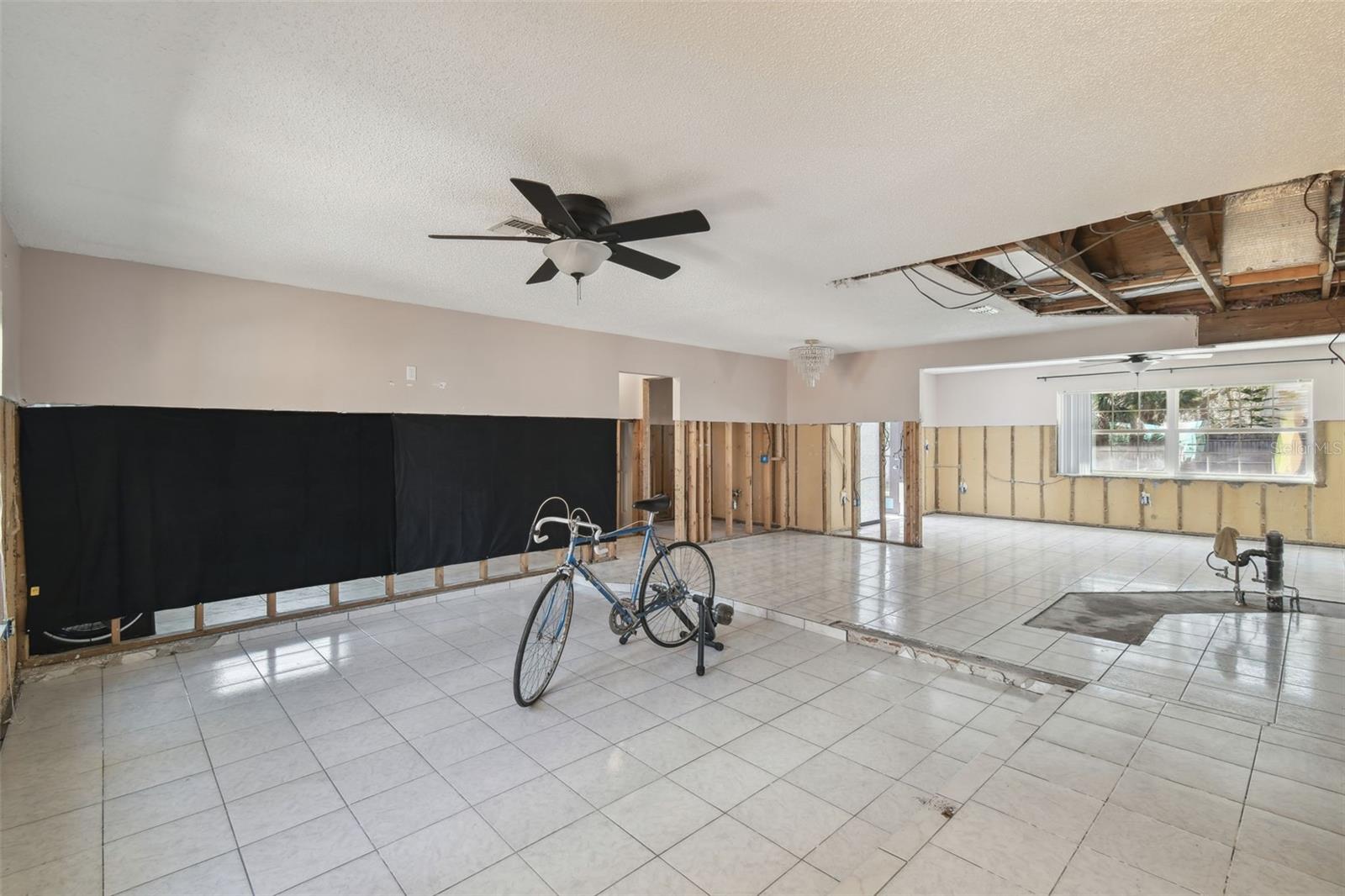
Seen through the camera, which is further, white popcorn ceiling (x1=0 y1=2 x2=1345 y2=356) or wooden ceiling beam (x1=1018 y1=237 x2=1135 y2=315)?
wooden ceiling beam (x1=1018 y1=237 x2=1135 y2=315)

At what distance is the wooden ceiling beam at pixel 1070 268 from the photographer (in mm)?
3479

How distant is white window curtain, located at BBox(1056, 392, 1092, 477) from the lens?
9289mm

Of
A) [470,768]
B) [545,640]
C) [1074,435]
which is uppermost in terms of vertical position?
[1074,435]

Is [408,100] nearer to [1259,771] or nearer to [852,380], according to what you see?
[1259,771]

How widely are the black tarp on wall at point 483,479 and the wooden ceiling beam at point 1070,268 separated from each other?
4276 millimetres

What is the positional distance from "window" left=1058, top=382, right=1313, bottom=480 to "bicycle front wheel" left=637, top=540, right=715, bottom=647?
795 centimetres

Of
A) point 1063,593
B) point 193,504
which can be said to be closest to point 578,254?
point 193,504

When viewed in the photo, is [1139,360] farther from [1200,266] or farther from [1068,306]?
[1200,266]

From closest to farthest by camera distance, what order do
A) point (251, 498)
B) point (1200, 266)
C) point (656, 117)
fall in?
point (656, 117)
point (1200, 266)
point (251, 498)

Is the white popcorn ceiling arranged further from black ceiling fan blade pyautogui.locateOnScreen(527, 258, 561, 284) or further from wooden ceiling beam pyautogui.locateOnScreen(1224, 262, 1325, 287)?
wooden ceiling beam pyautogui.locateOnScreen(1224, 262, 1325, 287)

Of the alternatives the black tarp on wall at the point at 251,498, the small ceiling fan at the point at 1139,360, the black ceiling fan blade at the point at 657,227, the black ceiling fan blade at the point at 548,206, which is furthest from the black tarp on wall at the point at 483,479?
the small ceiling fan at the point at 1139,360

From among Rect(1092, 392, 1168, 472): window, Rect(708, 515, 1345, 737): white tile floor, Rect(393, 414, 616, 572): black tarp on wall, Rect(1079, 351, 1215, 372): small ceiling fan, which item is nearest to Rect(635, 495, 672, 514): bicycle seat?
Rect(708, 515, 1345, 737): white tile floor

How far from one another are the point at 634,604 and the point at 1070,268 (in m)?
3.79

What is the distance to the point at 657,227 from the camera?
8.27 feet
